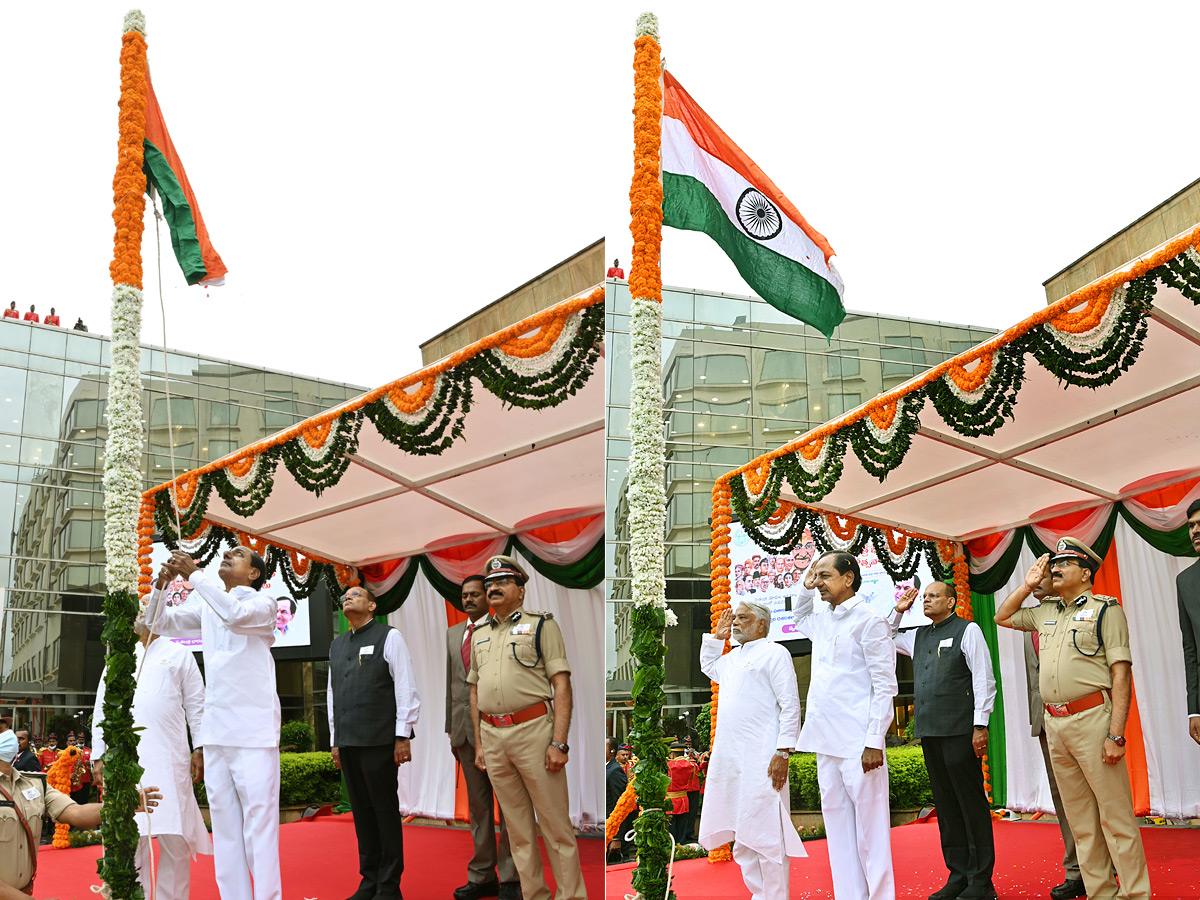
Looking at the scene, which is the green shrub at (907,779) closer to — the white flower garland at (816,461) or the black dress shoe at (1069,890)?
the black dress shoe at (1069,890)

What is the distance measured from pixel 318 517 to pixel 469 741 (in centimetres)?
158

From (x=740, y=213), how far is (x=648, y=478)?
122cm

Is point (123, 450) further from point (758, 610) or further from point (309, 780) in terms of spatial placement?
point (758, 610)

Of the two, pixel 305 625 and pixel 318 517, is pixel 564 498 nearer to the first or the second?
pixel 318 517

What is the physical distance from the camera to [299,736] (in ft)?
18.3

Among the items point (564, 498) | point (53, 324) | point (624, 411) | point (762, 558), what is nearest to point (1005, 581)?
point (762, 558)

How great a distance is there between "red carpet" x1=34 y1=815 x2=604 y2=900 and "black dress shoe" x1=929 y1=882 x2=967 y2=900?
63.3 inches

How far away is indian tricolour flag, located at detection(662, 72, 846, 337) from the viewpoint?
3.81 m

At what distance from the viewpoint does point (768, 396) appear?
709 cm

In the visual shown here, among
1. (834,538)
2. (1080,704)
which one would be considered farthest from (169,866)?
(834,538)

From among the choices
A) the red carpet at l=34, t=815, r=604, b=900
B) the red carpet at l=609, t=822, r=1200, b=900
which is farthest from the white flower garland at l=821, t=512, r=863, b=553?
the red carpet at l=34, t=815, r=604, b=900

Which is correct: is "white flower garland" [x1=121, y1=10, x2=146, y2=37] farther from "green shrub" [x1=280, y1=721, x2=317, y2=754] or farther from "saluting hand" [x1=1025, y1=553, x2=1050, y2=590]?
"saluting hand" [x1=1025, y1=553, x2=1050, y2=590]

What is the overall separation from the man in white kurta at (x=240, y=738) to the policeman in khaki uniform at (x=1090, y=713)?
9.98 feet

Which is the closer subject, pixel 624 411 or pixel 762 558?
pixel 624 411
